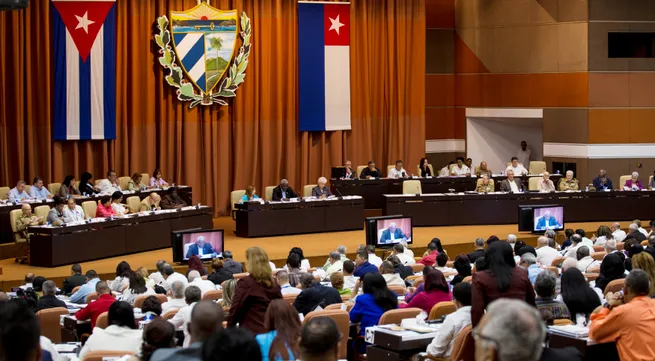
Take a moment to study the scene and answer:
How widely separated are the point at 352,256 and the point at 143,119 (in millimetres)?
6460

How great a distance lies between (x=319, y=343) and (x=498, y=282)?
193 cm

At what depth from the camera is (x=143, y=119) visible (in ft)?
68.7

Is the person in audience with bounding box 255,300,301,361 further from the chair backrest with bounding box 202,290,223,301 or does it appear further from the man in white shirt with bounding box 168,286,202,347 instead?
the chair backrest with bounding box 202,290,223,301

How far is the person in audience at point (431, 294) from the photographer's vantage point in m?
8.71

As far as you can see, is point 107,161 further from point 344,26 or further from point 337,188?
point 344,26

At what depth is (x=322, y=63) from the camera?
22406 mm

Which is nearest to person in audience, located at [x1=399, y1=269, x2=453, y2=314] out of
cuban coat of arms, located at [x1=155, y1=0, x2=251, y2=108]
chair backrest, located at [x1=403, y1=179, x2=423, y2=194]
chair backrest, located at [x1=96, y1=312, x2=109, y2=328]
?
chair backrest, located at [x1=96, y1=312, x2=109, y2=328]

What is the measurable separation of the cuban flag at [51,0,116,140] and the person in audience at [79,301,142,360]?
44.2 ft

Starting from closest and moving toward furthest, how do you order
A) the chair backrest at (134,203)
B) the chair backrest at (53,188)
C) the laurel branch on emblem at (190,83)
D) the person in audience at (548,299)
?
the person in audience at (548,299), the chair backrest at (134,203), the chair backrest at (53,188), the laurel branch on emblem at (190,83)

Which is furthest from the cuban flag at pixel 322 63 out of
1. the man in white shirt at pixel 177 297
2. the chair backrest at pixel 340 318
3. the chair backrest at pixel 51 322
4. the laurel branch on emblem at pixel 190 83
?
the chair backrest at pixel 340 318

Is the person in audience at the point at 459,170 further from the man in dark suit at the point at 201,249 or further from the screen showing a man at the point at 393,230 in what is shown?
the man in dark suit at the point at 201,249

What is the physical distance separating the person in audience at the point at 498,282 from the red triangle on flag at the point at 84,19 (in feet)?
49.4

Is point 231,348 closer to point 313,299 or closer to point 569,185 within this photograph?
point 313,299

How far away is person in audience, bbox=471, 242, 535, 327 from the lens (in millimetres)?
6086
